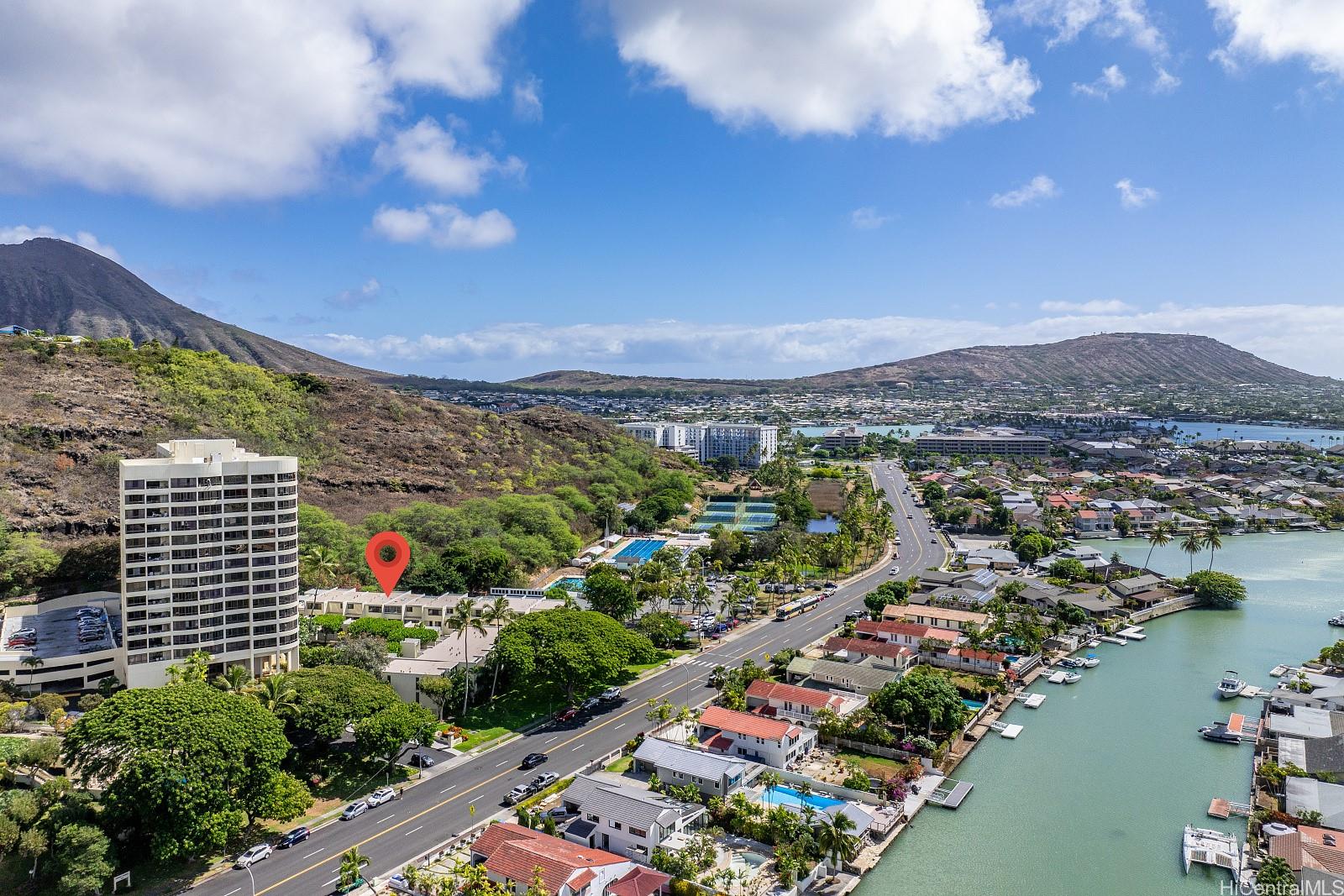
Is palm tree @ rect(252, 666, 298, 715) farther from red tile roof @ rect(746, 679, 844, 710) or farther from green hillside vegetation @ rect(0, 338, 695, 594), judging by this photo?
green hillside vegetation @ rect(0, 338, 695, 594)

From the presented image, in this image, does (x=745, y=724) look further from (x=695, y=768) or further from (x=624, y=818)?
(x=624, y=818)

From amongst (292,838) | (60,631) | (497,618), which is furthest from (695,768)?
(60,631)

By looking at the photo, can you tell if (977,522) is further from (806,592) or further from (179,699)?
(179,699)

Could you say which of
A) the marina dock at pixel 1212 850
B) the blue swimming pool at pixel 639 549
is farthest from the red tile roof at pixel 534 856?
the blue swimming pool at pixel 639 549

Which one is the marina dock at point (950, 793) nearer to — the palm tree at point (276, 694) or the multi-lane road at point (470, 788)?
the multi-lane road at point (470, 788)

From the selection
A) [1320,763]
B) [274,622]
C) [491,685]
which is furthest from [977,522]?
[274,622]
